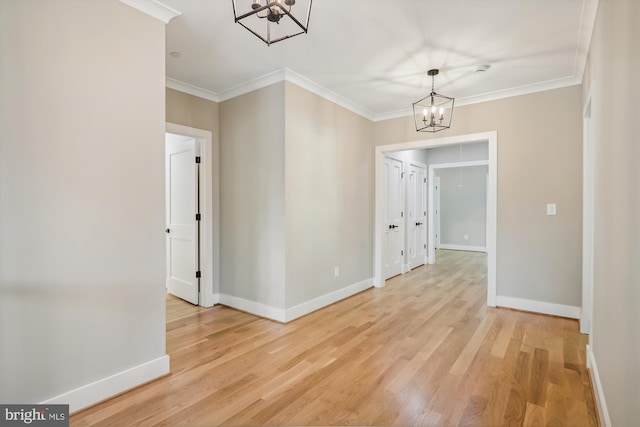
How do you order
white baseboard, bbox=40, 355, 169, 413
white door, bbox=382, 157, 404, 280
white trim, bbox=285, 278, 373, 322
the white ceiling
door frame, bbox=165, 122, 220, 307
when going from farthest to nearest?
white door, bbox=382, 157, 404, 280
door frame, bbox=165, 122, 220, 307
white trim, bbox=285, 278, 373, 322
the white ceiling
white baseboard, bbox=40, 355, 169, 413

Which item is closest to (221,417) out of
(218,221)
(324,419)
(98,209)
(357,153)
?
(324,419)

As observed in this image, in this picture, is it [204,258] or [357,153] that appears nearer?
[204,258]

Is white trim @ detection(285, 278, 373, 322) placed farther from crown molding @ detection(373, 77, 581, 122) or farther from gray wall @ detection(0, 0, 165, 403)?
crown molding @ detection(373, 77, 581, 122)

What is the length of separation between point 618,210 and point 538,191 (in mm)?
2516

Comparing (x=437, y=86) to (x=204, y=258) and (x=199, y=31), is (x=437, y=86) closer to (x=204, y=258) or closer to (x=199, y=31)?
(x=199, y=31)

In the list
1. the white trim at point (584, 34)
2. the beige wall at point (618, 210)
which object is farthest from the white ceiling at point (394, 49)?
the beige wall at point (618, 210)

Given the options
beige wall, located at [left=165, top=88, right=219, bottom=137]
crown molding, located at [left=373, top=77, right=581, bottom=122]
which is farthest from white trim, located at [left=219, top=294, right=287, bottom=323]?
crown molding, located at [left=373, top=77, right=581, bottom=122]

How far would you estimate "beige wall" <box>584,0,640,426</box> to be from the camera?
1233 mm

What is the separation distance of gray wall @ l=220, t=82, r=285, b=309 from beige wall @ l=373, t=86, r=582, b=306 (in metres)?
2.68

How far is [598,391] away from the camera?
1.97m

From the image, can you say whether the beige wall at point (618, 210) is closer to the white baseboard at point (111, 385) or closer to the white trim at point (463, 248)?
the white baseboard at point (111, 385)

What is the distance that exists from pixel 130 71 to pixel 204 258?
2.41m

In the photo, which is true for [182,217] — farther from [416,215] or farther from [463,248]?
[463,248]

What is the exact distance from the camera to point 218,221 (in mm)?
4121
